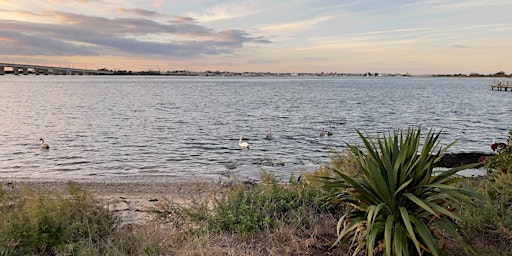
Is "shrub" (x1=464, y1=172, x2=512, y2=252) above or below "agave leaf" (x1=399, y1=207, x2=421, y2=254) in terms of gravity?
below

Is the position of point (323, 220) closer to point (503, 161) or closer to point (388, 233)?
point (388, 233)

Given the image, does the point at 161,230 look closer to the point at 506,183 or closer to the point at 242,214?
the point at 242,214

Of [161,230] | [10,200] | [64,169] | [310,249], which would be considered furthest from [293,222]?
[64,169]

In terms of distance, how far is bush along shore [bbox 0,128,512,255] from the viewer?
449 cm

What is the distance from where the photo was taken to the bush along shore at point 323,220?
449 centimetres

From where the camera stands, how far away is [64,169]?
17.5 metres

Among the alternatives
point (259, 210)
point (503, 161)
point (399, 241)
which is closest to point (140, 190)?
point (259, 210)

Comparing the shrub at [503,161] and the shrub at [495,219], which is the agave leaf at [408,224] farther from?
the shrub at [503,161]

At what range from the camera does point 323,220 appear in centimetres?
598

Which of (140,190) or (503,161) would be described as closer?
(503,161)

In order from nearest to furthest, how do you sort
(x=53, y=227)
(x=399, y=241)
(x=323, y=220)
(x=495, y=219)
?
(x=399, y=241) → (x=53, y=227) → (x=495, y=219) → (x=323, y=220)

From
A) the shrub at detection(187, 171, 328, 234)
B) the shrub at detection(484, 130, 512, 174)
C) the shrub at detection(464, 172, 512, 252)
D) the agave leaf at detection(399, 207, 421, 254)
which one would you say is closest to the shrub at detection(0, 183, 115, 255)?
the shrub at detection(187, 171, 328, 234)

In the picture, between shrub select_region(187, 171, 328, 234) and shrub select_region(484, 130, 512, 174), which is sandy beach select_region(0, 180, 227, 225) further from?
shrub select_region(484, 130, 512, 174)

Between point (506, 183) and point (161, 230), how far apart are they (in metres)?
4.98
